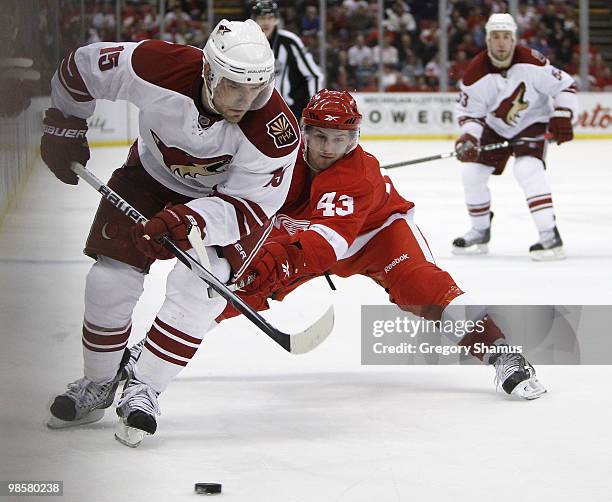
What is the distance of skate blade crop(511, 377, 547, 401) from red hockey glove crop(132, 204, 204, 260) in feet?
3.03

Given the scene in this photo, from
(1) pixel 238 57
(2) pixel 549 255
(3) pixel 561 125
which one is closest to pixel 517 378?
(1) pixel 238 57

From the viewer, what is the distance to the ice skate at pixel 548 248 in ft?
16.8

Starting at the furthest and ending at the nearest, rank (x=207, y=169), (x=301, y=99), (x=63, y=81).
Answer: (x=301, y=99) → (x=207, y=169) → (x=63, y=81)

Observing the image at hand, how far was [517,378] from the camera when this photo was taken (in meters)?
2.73

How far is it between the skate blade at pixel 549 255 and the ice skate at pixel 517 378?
2.39 meters

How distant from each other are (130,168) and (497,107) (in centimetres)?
318

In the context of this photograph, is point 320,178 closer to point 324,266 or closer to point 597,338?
point 324,266

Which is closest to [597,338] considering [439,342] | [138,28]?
[439,342]

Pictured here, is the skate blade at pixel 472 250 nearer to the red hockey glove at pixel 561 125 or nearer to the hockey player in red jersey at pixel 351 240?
the red hockey glove at pixel 561 125

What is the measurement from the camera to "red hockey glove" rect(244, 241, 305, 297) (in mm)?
2484

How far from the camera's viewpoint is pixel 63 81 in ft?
5.45

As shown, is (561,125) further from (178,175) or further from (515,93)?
(178,175)

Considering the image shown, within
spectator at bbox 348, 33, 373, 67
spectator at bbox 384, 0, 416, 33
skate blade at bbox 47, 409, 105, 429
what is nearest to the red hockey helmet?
skate blade at bbox 47, 409, 105, 429

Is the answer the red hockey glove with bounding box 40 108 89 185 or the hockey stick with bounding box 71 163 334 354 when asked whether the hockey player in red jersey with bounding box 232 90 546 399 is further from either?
the red hockey glove with bounding box 40 108 89 185
